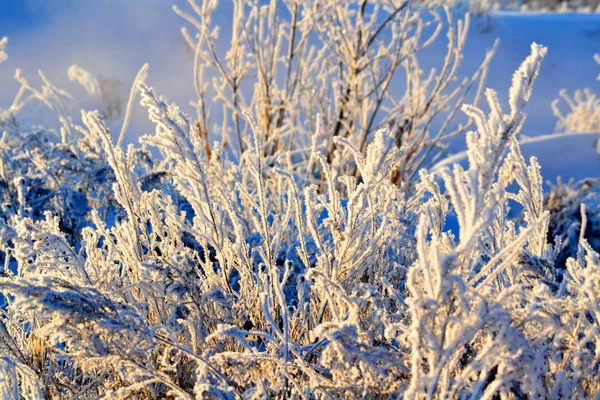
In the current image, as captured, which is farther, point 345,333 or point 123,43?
point 123,43

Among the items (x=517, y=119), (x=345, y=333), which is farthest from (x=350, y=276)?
(x=517, y=119)

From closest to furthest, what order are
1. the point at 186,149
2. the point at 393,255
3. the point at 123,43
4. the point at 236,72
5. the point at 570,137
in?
the point at 186,149 → the point at 393,255 → the point at 236,72 → the point at 570,137 → the point at 123,43

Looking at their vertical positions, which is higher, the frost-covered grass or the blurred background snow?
the blurred background snow

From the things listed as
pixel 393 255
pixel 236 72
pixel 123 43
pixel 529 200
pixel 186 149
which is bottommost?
pixel 393 255

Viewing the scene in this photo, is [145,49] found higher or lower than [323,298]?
higher

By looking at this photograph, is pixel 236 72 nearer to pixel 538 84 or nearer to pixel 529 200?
pixel 529 200

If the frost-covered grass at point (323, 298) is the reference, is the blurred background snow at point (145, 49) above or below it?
above

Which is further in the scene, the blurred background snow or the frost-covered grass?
the blurred background snow

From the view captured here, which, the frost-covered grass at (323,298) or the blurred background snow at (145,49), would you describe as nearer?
the frost-covered grass at (323,298)

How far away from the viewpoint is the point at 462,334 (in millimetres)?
770

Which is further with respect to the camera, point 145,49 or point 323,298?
point 145,49

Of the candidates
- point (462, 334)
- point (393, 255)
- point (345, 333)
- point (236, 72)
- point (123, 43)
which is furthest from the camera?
point (123, 43)

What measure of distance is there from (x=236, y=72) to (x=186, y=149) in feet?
7.51

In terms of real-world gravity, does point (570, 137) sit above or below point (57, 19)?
below
